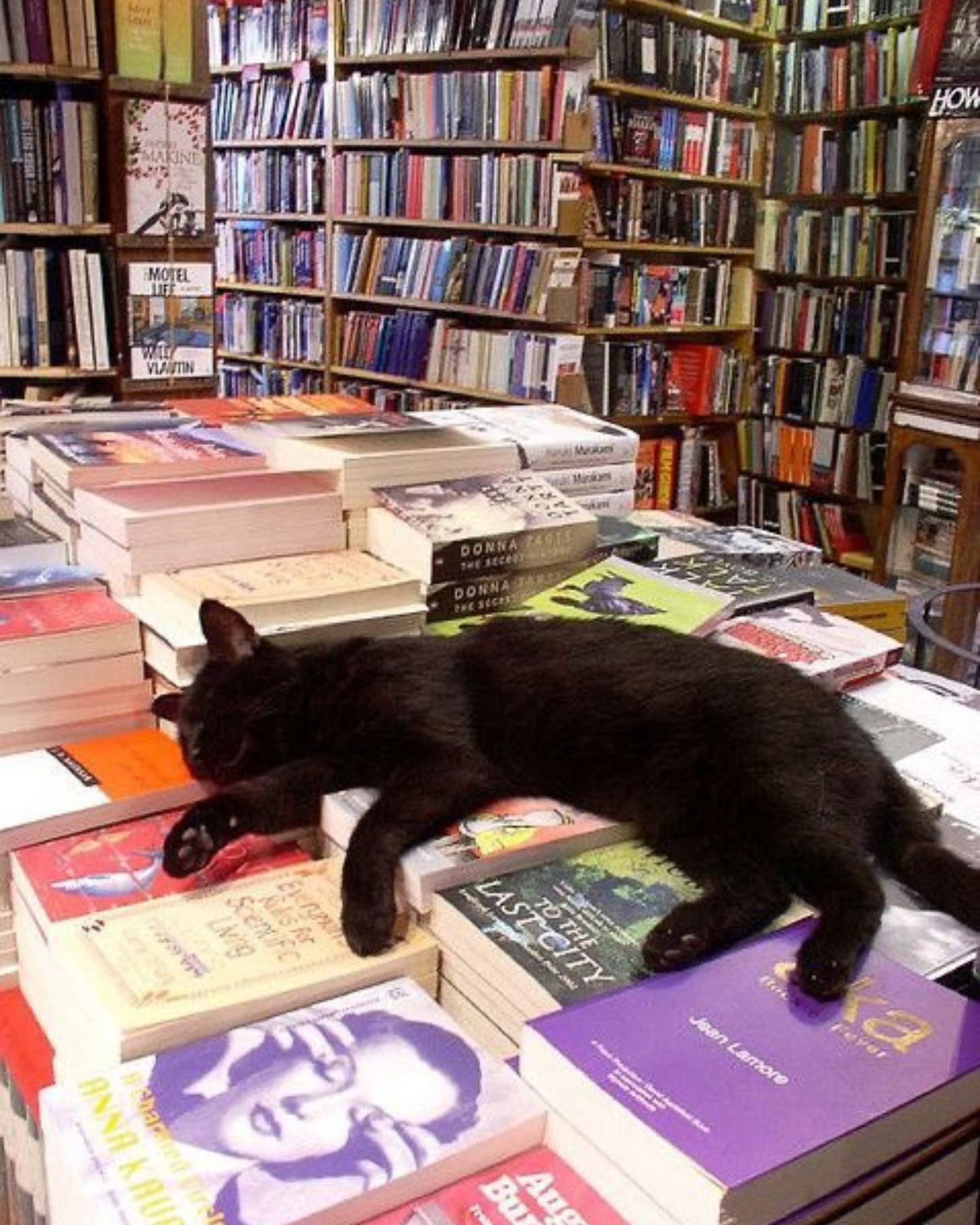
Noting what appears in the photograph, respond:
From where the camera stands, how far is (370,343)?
17.3 feet

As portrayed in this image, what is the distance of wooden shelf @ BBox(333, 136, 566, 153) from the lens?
4281 millimetres

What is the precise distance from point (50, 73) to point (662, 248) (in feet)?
8.11

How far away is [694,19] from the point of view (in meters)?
4.57

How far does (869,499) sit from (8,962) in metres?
4.30

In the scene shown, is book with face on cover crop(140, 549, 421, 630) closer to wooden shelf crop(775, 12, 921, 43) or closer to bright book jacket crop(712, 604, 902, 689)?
bright book jacket crop(712, 604, 902, 689)

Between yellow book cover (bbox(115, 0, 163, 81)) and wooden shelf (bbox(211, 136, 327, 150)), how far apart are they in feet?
7.22

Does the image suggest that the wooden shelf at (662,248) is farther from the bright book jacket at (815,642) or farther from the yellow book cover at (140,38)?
the bright book jacket at (815,642)

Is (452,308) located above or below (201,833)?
above

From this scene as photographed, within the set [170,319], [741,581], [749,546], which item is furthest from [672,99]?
[741,581]

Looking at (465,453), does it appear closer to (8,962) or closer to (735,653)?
(735,653)

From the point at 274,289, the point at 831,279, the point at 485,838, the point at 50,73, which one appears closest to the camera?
the point at 485,838

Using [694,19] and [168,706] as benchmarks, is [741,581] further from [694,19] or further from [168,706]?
[694,19]

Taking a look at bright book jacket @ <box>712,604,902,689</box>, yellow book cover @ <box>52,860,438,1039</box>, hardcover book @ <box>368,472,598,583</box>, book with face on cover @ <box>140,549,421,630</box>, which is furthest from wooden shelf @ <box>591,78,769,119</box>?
yellow book cover @ <box>52,860,438,1039</box>

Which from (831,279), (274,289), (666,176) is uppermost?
(666,176)
